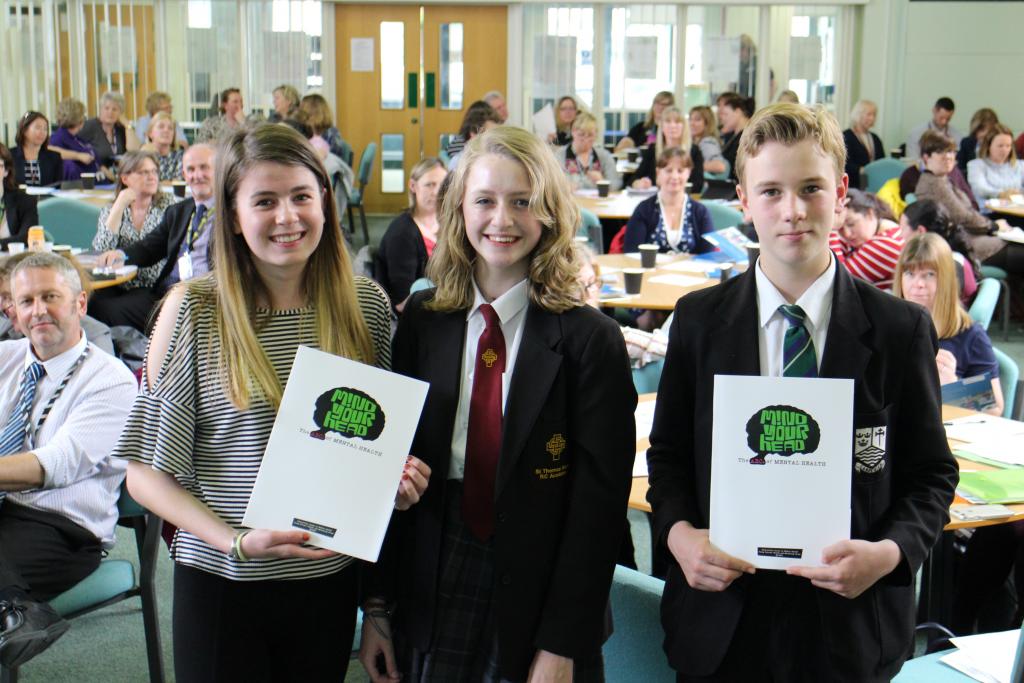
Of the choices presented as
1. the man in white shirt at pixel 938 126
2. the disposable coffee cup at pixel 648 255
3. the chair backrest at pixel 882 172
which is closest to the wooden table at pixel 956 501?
the disposable coffee cup at pixel 648 255

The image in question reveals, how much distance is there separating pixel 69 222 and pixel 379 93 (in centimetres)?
689

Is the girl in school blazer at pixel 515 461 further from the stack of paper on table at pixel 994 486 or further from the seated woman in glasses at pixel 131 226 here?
the seated woman in glasses at pixel 131 226

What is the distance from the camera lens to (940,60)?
12.6 meters

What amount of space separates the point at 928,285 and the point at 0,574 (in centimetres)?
292

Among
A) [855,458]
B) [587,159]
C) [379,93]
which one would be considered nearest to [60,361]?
[855,458]

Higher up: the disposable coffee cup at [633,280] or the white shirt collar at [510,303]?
the white shirt collar at [510,303]

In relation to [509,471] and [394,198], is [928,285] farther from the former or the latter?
[394,198]

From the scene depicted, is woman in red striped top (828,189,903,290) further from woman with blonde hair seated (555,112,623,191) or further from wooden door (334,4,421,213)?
wooden door (334,4,421,213)

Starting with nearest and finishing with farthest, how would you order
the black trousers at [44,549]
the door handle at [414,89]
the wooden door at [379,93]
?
the black trousers at [44,549], the wooden door at [379,93], the door handle at [414,89]

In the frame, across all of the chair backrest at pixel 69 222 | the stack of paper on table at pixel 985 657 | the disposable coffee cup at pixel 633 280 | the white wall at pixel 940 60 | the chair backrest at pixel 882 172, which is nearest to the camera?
the stack of paper on table at pixel 985 657

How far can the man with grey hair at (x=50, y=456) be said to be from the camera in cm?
254

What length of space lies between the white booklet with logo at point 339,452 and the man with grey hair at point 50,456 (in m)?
1.21

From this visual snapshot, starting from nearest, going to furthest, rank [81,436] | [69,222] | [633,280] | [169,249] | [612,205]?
[81,436], [633,280], [169,249], [69,222], [612,205]

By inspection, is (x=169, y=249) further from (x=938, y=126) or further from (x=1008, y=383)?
(x=938, y=126)
